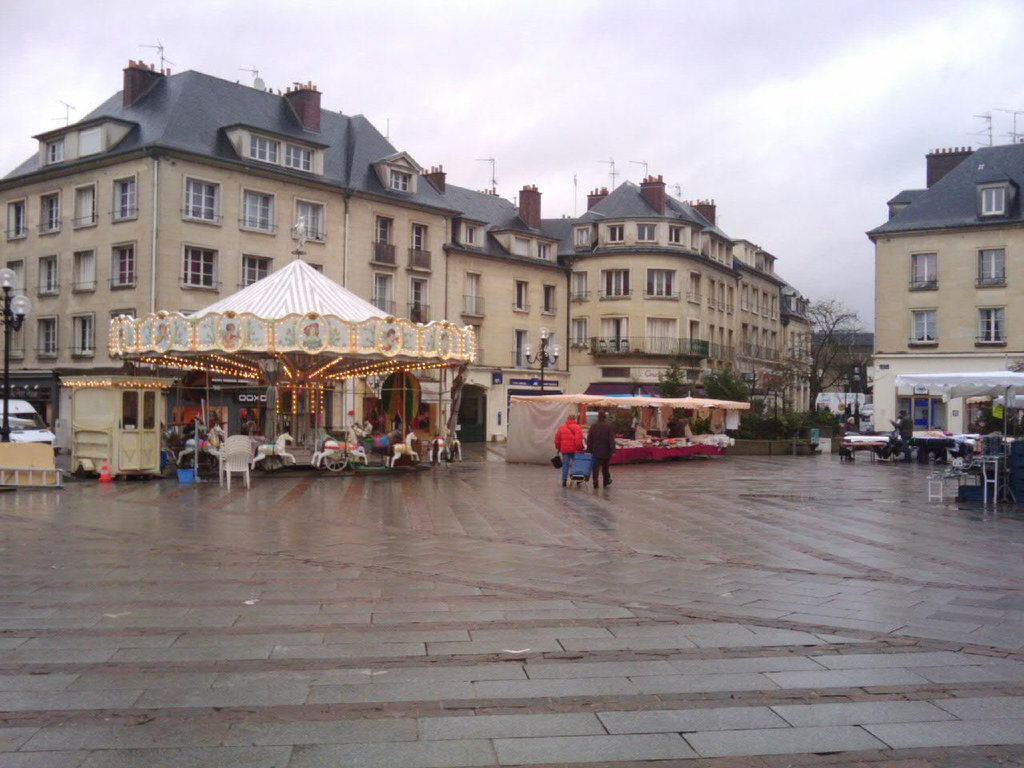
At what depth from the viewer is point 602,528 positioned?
13.1 meters

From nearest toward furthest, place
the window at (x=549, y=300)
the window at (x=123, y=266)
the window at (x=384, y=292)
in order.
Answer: the window at (x=123, y=266), the window at (x=384, y=292), the window at (x=549, y=300)

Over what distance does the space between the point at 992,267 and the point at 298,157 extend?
28380mm

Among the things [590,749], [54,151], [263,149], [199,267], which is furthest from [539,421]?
[590,749]

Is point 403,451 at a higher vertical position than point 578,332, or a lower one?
lower

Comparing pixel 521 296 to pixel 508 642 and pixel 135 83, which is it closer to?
pixel 135 83

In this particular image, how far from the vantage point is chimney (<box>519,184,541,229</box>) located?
49.6 metres

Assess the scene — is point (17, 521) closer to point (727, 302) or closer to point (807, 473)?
point (807, 473)

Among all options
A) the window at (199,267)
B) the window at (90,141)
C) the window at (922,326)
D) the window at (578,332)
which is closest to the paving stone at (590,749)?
the window at (199,267)

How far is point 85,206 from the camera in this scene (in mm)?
35938

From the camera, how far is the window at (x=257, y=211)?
119 ft

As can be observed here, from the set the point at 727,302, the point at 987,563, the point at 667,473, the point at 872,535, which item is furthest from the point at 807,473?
the point at 727,302

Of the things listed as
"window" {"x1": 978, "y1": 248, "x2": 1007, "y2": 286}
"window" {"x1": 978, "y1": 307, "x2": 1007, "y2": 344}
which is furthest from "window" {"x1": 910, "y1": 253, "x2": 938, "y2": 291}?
"window" {"x1": 978, "y1": 307, "x2": 1007, "y2": 344}

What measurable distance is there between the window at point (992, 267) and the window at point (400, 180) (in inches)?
947

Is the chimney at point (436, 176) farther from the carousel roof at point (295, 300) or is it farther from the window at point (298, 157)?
the carousel roof at point (295, 300)
